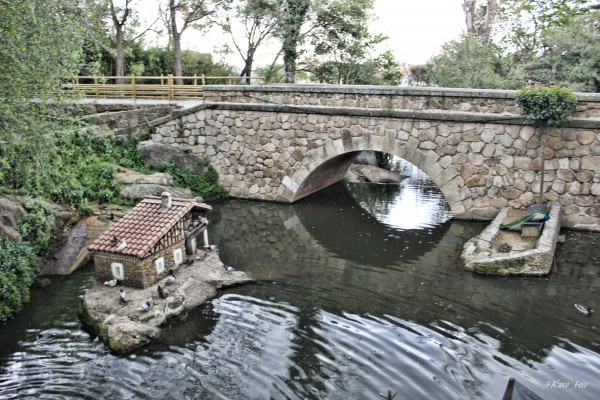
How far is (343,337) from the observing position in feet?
26.1

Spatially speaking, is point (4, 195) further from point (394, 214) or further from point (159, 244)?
point (394, 214)

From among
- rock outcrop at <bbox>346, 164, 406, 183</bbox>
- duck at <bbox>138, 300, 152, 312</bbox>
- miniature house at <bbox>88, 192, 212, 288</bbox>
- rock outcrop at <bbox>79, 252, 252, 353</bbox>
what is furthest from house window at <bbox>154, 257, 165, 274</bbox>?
rock outcrop at <bbox>346, 164, 406, 183</bbox>

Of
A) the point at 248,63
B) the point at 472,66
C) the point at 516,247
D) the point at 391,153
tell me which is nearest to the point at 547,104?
the point at 516,247

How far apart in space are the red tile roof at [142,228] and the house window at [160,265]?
0.42 metres

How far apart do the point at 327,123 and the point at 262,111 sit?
2262mm

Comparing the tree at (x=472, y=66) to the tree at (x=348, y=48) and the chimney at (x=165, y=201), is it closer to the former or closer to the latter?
the tree at (x=348, y=48)

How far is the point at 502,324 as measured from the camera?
27.2ft

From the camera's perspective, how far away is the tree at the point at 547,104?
11789 millimetres

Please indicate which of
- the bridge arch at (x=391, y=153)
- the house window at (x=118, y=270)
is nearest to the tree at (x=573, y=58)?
the bridge arch at (x=391, y=153)

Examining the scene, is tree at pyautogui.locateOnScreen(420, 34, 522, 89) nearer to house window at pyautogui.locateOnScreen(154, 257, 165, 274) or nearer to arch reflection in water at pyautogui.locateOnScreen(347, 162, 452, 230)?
arch reflection in water at pyautogui.locateOnScreen(347, 162, 452, 230)

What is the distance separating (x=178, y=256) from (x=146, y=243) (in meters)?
1.07

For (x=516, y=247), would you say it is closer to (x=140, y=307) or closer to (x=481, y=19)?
(x=140, y=307)

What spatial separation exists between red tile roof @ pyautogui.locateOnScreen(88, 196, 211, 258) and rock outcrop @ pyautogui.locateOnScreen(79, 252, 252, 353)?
27.7 inches

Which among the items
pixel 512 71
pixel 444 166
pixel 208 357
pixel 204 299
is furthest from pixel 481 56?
pixel 208 357
